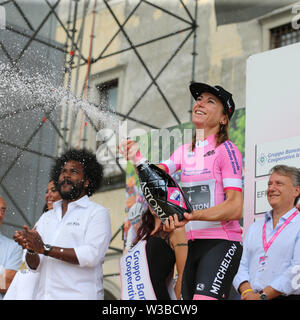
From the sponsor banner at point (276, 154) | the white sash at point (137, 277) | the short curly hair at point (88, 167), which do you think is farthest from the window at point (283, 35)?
the white sash at point (137, 277)

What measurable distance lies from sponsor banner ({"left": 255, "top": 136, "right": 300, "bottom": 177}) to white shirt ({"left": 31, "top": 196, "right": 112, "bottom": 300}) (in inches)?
51.0

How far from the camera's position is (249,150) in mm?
5445

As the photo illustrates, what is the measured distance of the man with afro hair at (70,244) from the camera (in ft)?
14.3

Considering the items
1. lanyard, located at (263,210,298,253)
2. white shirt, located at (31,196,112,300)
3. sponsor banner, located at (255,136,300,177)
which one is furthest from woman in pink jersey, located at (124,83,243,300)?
sponsor banner, located at (255,136,300,177)

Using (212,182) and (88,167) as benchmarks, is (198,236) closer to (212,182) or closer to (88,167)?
(212,182)

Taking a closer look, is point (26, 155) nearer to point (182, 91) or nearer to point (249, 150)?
point (182, 91)

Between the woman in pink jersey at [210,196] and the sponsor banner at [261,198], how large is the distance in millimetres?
1036

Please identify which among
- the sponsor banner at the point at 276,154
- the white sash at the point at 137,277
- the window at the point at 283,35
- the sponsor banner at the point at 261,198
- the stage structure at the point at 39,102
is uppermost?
the window at the point at 283,35

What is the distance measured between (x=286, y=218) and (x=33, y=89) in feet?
12.8

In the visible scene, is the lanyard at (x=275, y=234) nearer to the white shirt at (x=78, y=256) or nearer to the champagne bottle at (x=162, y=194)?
the champagne bottle at (x=162, y=194)

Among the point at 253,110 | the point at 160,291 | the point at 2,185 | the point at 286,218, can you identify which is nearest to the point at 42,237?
→ the point at 160,291

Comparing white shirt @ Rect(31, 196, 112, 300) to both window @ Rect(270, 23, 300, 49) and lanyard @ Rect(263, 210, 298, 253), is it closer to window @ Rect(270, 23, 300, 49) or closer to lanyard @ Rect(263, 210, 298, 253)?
lanyard @ Rect(263, 210, 298, 253)

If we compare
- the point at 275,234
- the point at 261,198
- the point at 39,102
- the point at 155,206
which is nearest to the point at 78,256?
the point at 155,206

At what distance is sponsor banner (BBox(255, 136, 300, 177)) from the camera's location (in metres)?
5.11
